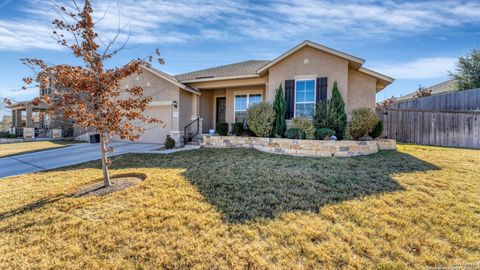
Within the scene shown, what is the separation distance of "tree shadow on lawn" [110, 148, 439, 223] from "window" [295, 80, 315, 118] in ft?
12.0

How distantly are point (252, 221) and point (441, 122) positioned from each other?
13.5 m

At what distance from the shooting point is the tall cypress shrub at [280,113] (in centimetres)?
1038

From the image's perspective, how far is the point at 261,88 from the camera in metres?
13.3

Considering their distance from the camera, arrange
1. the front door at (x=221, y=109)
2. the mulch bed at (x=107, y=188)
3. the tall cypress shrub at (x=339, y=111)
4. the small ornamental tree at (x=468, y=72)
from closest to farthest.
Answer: the mulch bed at (x=107, y=188) → the tall cypress shrub at (x=339, y=111) → the front door at (x=221, y=109) → the small ornamental tree at (x=468, y=72)

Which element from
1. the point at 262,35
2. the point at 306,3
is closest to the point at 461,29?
the point at 306,3

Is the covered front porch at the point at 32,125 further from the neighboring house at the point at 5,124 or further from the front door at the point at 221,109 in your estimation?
the front door at the point at 221,109

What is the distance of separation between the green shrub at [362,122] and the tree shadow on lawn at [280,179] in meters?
1.33

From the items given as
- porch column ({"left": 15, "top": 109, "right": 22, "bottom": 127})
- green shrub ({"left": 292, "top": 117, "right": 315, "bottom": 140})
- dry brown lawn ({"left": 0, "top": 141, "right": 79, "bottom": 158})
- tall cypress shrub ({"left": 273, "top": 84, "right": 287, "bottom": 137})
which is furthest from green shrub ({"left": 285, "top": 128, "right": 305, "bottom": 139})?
porch column ({"left": 15, "top": 109, "right": 22, "bottom": 127})

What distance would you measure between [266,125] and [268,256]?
7512mm

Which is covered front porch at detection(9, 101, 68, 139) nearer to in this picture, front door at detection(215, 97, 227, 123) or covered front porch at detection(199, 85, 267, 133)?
covered front porch at detection(199, 85, 267, 133)

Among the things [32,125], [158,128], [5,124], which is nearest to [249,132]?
[158,128]

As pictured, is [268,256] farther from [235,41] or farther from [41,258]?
[235,41]

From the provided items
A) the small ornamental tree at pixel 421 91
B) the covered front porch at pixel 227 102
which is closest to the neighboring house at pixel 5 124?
the covered front porch at pixel 227 102

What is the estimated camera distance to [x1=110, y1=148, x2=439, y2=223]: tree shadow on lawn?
4105 millimetres
